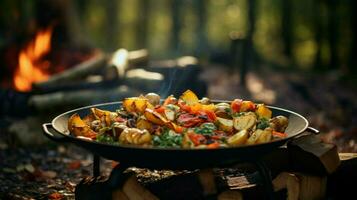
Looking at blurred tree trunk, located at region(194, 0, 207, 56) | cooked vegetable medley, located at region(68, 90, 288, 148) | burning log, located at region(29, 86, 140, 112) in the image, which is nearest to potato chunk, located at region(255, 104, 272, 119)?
cooked vegetable medley, located at region(68, 90, 288, 148)

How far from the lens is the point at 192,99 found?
4.57 metres

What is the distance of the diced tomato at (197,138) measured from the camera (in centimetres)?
361

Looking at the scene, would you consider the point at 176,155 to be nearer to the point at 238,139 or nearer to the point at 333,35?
the point at 238,139

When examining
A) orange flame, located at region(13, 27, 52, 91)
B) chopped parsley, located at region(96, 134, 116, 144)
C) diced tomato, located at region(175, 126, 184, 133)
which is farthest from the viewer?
orange flame, located at region(13, 27, 52, 91)

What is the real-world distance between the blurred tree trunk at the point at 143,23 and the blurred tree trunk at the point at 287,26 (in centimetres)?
684

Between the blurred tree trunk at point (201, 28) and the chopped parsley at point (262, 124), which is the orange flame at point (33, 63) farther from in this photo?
the blurred tree trunk at point (201, 28)

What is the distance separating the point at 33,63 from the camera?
8.71 meters

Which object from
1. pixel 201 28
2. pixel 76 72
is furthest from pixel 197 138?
pixel 201 28

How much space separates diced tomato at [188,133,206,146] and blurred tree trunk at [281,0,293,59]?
59.1 feet

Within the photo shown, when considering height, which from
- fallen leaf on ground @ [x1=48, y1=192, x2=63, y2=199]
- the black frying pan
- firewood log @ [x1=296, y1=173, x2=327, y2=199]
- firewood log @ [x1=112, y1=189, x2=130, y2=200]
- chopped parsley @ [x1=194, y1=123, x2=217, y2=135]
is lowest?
fallen leaf on ground @ [x1=48, y1=192, x2=63, y2=199]

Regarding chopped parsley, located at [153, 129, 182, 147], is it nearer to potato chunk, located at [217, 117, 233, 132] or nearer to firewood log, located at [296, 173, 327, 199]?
potato chunk, located at [217, 117, 233, 132]

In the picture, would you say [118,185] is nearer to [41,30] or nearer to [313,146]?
[313,146]

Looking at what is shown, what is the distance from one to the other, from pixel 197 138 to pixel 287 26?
1843 cm

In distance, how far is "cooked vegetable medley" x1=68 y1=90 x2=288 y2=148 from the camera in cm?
363
